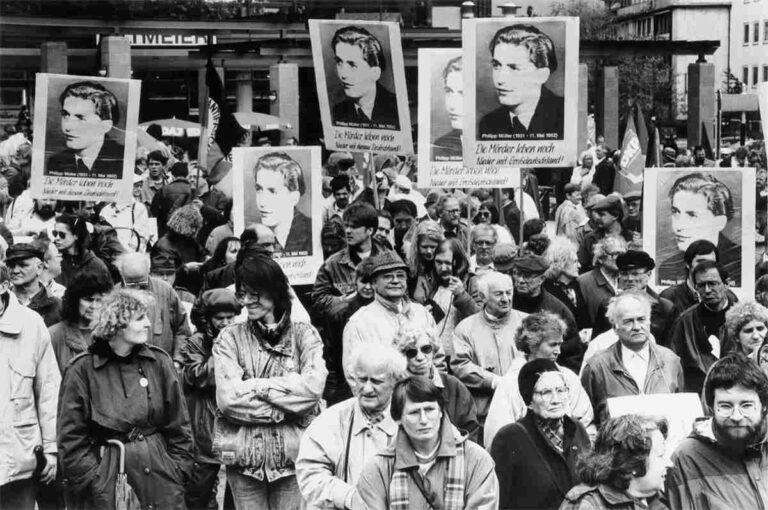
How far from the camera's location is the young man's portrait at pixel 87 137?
11.6 metres

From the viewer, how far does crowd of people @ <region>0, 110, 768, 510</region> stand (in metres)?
6.04

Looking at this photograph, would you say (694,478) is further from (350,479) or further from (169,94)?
(169,94)

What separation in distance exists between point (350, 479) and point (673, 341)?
3.07 meters

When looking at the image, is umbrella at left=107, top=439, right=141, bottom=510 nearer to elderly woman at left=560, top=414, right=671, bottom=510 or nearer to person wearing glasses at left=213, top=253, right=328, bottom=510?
person wearing glasses at left=213, top=253, right=328, bottom=510

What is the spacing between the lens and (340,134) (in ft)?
40.6

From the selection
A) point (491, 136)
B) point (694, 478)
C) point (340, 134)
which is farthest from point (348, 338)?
point (340, 134)

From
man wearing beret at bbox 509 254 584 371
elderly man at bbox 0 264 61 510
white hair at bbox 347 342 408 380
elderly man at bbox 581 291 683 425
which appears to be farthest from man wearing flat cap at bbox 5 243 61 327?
elderly man at bbox 581 291 683 425

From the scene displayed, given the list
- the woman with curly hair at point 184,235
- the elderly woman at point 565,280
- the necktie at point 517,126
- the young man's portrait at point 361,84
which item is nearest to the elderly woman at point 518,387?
the elderly woman at point 565,280

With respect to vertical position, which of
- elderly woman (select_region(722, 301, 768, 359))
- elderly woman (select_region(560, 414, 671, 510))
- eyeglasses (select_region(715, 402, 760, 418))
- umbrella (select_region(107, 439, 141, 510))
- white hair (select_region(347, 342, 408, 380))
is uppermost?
→ elderly woman (select_region(722, 301, 768, 359))

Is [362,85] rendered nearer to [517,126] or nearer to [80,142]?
[517,126]

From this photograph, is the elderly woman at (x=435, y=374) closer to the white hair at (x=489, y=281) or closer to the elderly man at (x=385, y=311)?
the elderly man at (x=385, y=311)

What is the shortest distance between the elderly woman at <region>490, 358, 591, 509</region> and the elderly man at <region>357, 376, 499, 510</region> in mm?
849

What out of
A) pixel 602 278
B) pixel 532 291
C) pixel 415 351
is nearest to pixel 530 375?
pixel 415 351

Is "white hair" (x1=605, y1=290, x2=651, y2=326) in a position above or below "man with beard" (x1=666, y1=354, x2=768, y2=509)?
above
